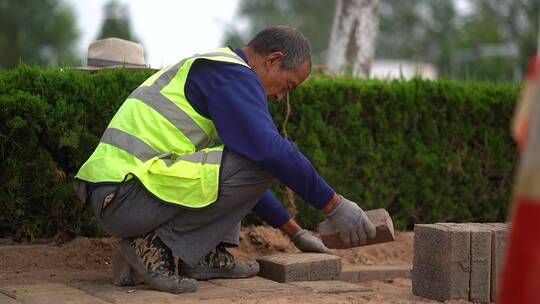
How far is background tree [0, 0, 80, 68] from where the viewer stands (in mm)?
32500

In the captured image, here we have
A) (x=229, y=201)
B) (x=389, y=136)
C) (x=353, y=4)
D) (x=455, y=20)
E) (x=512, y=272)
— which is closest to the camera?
(x=512, y=272)

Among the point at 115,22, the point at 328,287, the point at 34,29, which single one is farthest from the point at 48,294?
the point at 34,29

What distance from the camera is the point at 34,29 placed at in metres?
35.6

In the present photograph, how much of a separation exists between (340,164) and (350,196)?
0.78 feet

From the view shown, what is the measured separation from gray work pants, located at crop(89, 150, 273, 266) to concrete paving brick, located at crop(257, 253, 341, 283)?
1.77ft

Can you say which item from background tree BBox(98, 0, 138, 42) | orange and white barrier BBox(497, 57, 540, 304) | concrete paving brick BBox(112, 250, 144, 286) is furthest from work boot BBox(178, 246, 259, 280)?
background tree BBox(98, 0, 138, 42)

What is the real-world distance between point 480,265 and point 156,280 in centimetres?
162

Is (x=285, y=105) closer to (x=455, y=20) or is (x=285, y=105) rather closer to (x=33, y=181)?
(x=33, y=181)

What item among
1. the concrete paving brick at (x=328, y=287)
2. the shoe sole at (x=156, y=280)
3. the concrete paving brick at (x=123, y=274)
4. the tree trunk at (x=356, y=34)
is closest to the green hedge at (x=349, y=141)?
the concrete paving brick at (x=123, y=274)

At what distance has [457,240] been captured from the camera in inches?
172

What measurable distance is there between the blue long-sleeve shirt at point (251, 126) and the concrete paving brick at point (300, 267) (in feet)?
2.50

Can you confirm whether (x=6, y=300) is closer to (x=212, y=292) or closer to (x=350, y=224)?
(x=212, y=292)

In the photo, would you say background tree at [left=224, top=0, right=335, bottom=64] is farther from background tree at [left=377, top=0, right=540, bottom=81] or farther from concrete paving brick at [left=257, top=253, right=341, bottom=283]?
concrete paving brick at [left=257, top=253, right=341, bottom=283]

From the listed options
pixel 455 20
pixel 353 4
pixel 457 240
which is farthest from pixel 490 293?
pixel 455 20
